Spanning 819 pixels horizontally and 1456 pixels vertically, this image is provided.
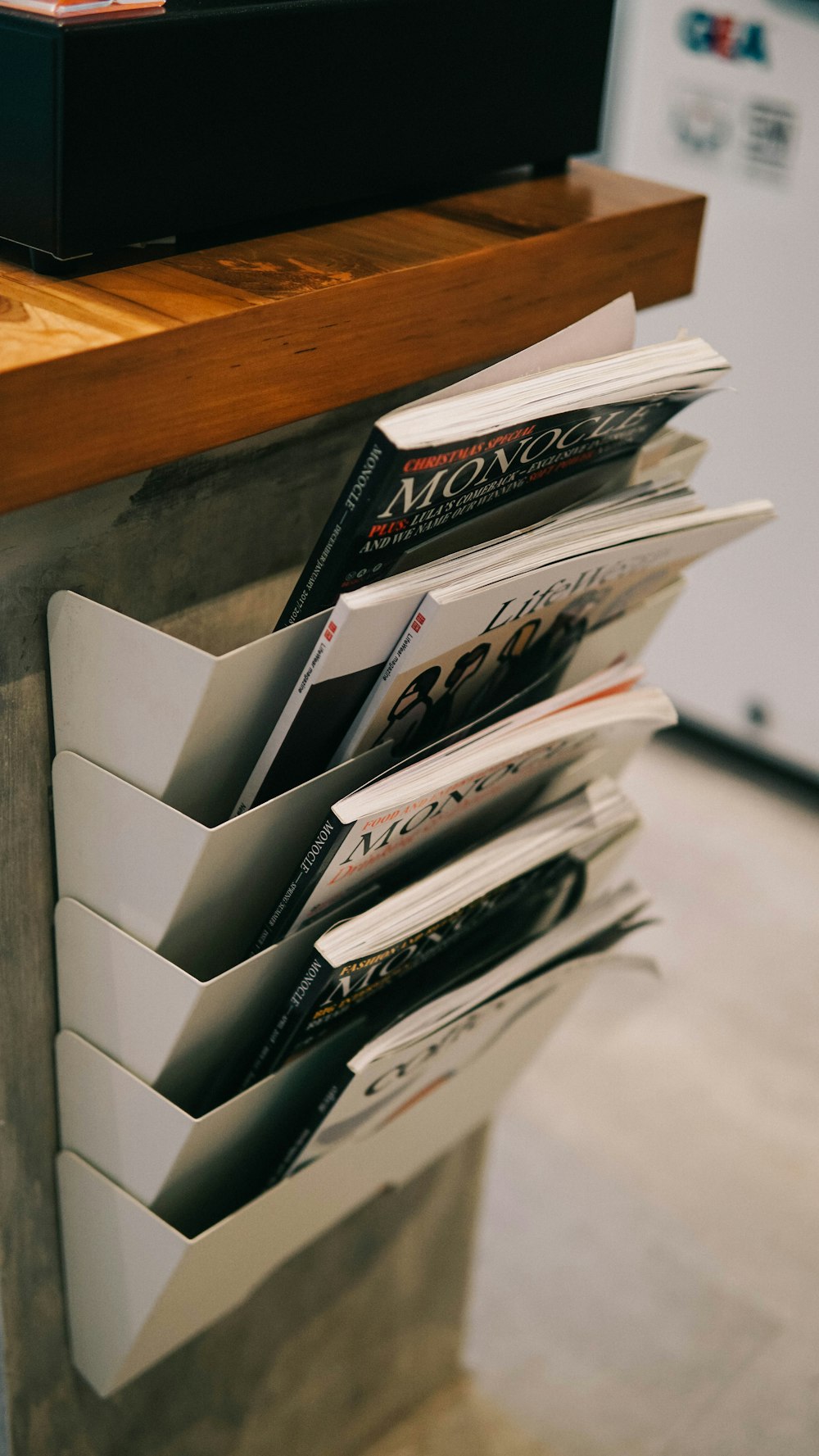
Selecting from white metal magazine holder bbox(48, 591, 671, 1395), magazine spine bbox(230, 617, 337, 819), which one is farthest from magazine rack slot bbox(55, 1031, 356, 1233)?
magazine spine bbox(230, 617, 337, 819)

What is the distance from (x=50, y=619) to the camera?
557 millimetres

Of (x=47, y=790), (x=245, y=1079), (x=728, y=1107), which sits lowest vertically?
(x=728, y=1107)

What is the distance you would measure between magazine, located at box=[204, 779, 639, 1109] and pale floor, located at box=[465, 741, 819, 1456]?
69cm

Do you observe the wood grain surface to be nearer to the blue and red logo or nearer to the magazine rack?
the magazine rack

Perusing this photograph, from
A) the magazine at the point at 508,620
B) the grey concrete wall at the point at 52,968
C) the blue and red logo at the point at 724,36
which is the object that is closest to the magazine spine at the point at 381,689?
the magazine at the point at 508,620

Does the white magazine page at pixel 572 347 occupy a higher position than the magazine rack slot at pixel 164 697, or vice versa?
the white magazine page at pixel 572 347

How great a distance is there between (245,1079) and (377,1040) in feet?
0.23

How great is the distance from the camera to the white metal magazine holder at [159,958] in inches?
21.5

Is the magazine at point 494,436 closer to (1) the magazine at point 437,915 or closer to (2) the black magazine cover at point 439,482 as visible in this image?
(2) the black magazine cover at point 439,482

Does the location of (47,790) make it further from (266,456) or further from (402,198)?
(402,198)

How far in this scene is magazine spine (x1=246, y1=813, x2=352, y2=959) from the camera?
551 millimetres

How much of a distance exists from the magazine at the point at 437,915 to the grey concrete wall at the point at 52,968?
0.12 meters

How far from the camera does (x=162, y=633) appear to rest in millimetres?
546

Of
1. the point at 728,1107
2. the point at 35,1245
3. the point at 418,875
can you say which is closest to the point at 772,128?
the point at 728,1107
